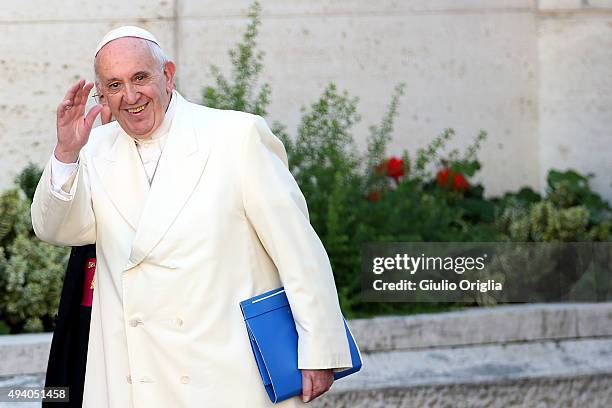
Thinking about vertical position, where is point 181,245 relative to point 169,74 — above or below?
below

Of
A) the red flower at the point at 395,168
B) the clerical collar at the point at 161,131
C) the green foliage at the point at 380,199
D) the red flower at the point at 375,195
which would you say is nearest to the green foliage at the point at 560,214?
the green foliage at the point at 380,199

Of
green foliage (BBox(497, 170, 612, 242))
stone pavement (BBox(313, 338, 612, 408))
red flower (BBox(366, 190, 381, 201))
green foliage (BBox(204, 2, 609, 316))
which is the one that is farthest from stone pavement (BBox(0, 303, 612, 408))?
red flower (BBox(366, 190, 381, 201))

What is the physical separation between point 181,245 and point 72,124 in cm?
46

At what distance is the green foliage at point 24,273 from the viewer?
5.42 m

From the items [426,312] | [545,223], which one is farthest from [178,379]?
[545,223]

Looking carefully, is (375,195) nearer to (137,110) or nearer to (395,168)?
(395,168)

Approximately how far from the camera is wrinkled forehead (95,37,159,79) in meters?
3.34

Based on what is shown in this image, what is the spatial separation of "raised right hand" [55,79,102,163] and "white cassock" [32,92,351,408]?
6cm

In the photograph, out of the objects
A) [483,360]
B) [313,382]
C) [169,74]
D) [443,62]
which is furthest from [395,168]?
[313,382]

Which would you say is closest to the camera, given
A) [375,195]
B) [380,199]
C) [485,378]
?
[485,378]

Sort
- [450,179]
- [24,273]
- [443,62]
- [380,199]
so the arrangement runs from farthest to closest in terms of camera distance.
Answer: [443,62] → [450,179] → [380,199] → [24,273]

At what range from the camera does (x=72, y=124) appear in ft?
10.9

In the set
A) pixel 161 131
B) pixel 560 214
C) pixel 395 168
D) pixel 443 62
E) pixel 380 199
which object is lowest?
pixel 560 214

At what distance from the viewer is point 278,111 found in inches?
283
